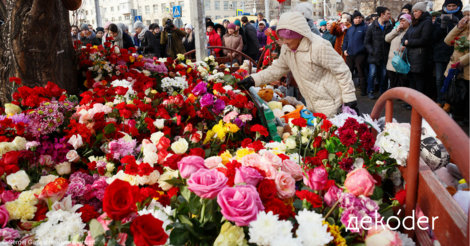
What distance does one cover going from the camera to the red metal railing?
80 cm

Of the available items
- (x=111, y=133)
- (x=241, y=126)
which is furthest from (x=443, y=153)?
(x=111, y=133)

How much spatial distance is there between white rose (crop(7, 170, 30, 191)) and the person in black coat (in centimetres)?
604

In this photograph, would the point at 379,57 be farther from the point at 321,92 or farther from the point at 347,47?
the point at 321,92

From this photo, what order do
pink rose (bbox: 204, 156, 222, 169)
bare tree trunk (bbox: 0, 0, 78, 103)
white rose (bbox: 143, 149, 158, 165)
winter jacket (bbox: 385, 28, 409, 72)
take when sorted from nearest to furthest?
pink rose (bbox: 204, 156, 222, 169), white rose (bbox: 143, 149, 158, 165), bare tree trunk (bbox: 0, 0, 78, 103), winter jacket (bbox: 385, 28, 409, 72)

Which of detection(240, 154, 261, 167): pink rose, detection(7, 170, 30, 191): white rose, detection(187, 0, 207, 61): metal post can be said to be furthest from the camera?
detection(187, 0, 207, 61): metal post

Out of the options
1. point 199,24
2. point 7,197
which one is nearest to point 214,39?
point 199,24

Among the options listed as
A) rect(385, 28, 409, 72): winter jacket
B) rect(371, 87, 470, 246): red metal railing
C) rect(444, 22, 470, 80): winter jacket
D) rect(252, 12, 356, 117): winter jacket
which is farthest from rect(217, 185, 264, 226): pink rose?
rect(385, 28, 409, 72): winter jacket

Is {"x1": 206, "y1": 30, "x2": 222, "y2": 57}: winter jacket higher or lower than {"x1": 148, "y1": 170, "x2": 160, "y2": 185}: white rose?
higher

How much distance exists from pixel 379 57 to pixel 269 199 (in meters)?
6.89

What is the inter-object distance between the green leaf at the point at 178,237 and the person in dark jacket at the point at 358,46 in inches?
289

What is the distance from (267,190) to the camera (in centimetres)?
105

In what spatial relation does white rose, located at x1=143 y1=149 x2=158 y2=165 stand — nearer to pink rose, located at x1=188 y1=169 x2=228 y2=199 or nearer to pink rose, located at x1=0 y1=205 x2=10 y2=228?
pink rose, located at x1=0 y1=205 x2=10 y2=228

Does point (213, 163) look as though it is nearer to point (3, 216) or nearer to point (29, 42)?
point (3, 216)

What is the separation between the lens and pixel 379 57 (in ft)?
23.0
